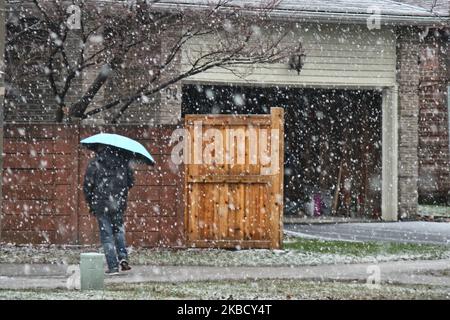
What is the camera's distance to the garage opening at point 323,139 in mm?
24797

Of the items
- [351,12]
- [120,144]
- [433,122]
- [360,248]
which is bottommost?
[360,248]

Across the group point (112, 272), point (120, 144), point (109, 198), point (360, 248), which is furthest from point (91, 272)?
point (360, 248)

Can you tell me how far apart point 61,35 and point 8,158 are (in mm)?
2576

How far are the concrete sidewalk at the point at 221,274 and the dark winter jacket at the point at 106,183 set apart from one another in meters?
0.91

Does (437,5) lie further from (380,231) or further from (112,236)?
(112,236)

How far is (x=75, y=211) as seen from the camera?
590 inches

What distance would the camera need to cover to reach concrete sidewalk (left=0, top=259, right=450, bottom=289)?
11578 mm

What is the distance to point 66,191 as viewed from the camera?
49.2 ft

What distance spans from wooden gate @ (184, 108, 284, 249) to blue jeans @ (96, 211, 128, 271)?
2.62 m

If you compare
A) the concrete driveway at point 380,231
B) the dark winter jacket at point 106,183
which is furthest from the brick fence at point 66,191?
the concrete driveway at point 380,231

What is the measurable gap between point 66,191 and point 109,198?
112 inches

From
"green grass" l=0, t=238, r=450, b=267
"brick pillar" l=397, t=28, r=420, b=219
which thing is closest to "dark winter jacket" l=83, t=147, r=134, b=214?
"green grass" l=0, t=238, r=450, b=267

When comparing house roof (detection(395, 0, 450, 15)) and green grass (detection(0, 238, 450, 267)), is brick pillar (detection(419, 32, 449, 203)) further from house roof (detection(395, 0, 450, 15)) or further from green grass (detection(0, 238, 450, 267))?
green grass (detection(0, 238, 450, 267))

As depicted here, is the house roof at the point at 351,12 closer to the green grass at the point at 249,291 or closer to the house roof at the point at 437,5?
the house roof at the point at 437,5
